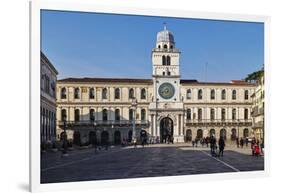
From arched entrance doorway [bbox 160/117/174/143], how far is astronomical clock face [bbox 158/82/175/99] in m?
0.52

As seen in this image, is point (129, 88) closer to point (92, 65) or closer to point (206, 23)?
point (92, 65)

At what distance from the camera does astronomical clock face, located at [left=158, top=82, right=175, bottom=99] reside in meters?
12.1

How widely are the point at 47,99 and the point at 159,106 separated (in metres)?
2.86

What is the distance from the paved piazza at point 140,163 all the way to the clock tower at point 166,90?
1.43ft

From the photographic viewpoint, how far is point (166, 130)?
12.2 meters

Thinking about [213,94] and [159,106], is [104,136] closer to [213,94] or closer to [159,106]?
[159,106]

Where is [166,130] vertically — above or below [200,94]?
below

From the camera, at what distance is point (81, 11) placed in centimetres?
1069

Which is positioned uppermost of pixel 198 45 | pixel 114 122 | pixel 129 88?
pixel 198 45

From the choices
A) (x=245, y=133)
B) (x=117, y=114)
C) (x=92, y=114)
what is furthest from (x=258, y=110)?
(x=92, y=114)

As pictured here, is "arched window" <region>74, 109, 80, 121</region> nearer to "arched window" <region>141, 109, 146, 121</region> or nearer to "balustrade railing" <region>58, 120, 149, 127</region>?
"balustrade railing" <region>58, 120, 149, 127</region>

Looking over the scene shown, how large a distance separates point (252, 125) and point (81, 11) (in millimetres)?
5014

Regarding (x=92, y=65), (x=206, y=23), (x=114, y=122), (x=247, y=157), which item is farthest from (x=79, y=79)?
(x=247, y=157)

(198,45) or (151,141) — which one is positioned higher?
(198,45)
